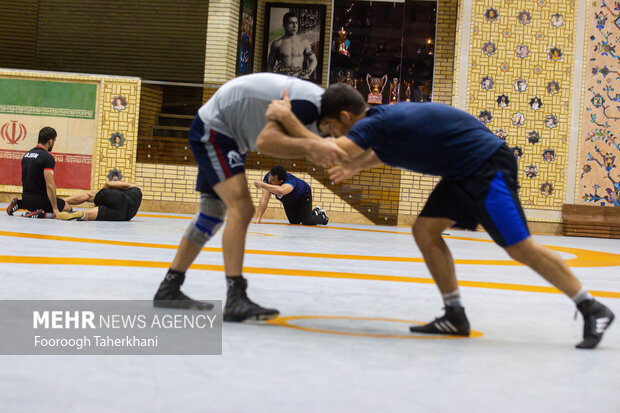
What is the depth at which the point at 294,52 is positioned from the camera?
59.2 feet

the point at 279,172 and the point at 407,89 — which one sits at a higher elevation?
the point at 407,89

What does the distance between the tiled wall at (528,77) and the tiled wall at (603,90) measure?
350mm

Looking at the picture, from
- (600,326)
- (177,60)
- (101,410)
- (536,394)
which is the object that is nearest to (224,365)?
(101,410)

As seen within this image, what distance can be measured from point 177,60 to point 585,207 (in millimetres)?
10434

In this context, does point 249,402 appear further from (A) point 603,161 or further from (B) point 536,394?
(A) point 603,161

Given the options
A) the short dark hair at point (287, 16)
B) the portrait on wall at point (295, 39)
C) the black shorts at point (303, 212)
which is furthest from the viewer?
the short dark hair at point (287, 16)

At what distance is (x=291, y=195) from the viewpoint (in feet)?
38.8

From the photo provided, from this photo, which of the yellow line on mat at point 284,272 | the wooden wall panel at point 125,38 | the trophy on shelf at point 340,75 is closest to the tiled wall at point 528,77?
the trophy on shelf at point 340,75

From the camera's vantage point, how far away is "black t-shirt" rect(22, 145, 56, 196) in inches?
388

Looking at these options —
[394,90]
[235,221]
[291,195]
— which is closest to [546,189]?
[394,90]

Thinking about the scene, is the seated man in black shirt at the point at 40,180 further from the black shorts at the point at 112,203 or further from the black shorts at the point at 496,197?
the black shorts at the point at 496,197

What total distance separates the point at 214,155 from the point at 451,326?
4.50 feet

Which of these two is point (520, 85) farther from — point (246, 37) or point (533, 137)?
point (246, 37)

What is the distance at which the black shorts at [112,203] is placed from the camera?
10242 millimetres
